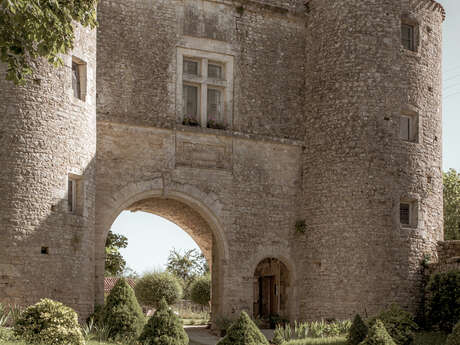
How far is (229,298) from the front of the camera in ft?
65.3

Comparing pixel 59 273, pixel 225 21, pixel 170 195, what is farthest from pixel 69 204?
pixel 225 21

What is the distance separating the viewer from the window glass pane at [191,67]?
20.6m

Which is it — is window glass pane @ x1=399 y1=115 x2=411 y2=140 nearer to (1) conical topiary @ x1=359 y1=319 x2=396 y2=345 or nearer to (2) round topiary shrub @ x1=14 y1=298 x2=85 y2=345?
(1) conical topiary @ x1=359 y1=319 x2=396 y2=345

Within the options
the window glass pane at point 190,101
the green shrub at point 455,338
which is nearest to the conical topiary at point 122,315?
the window glass pane at point 190,101

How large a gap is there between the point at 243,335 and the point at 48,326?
3.71 metres

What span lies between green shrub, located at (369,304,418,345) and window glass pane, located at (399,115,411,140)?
553cm

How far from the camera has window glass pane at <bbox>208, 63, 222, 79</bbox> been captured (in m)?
20.9

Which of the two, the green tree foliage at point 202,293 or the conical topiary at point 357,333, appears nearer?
the conical topiary at point 357,333

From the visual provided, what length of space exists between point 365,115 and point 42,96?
8.62 metres

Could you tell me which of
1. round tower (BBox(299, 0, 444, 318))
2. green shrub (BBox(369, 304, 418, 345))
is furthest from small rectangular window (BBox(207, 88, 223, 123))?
green shrub (BBox(369, 304, 418, 345))

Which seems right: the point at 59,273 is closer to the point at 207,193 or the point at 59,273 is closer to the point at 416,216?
the point at 207,193

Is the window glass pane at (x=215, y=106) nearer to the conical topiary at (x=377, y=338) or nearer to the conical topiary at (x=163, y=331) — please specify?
the conical topiary at (x=163, y=331)

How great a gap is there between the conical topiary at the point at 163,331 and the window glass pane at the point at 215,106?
727 cm

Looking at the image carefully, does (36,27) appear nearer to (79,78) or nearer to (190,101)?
(79,78)
